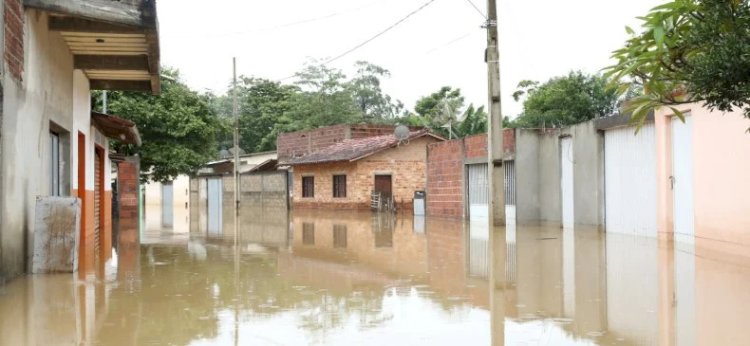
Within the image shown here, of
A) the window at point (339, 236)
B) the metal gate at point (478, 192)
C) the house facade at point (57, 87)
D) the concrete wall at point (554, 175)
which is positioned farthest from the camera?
the metal gate at point (478, 192)

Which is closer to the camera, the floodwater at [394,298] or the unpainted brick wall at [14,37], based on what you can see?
the floodwater at [394,298]

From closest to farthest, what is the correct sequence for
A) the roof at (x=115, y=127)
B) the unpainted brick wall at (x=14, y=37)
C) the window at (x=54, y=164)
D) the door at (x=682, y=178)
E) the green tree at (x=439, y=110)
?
the unpainted brick wall at (x=14, y=37) < the window at (x=54, y=164) < the door at (x=682, y=178) < the roof at (x=115, y=127) < the green tree at (x=439, y=110)

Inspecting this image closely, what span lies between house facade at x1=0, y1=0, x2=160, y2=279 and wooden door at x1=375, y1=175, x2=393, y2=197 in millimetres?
17804

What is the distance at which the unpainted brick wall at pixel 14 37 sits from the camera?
26.5 ft

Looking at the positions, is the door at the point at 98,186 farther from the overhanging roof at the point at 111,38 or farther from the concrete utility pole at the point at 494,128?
the concrete utility pole at the point at 494,128

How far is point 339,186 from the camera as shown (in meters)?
34.5

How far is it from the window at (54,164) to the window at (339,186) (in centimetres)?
2212

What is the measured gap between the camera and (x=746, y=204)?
11172 mm

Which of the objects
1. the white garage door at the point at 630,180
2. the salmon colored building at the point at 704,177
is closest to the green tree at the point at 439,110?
the white garage door at the point at 630,180

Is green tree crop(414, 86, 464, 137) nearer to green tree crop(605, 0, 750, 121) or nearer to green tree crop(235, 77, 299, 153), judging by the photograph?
green tree crop(235, 77, 299, 153)

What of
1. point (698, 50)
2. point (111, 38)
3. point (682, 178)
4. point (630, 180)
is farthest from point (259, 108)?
point (698, 50)

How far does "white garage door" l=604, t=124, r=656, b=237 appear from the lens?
14812mm

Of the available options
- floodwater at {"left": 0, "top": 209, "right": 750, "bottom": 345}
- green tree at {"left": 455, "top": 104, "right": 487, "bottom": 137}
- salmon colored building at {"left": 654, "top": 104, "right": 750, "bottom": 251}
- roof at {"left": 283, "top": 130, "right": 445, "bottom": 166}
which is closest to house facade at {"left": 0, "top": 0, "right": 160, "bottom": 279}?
floodwater at {"left": 0, "top": 209, "right": 750, "bottom": 345}

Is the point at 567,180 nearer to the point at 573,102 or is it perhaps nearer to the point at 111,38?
the point at 111,38
